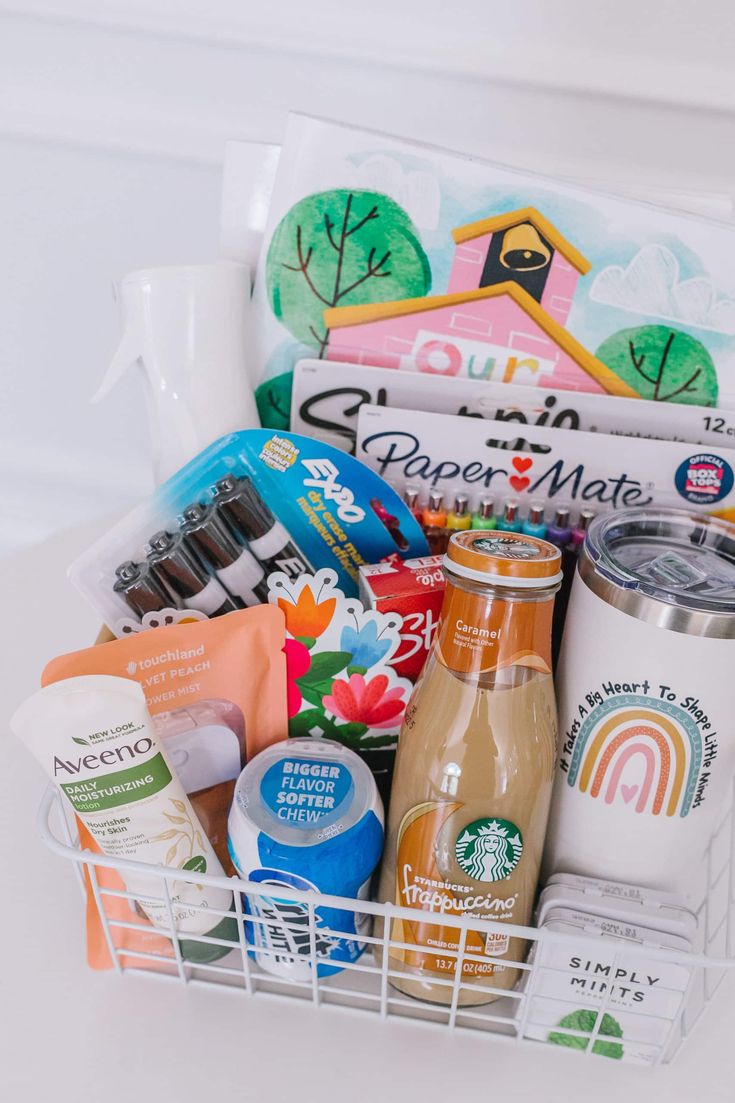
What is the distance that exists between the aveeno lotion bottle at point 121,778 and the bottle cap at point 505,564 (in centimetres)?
18

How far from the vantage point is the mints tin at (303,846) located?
0.41 meters

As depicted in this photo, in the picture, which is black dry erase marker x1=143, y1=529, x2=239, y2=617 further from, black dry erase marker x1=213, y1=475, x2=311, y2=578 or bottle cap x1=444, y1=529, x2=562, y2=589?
bottle cap x1=444, y1=529, x2=562, y2=589

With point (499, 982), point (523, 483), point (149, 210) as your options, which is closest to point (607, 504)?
point (523, 483)

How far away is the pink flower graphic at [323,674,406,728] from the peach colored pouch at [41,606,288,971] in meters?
0.03

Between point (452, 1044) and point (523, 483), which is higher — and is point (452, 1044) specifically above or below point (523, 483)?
below

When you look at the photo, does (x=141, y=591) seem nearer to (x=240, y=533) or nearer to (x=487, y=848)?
(x=240, y=533)

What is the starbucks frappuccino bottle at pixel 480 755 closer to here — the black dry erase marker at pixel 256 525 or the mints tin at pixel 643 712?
the mints tin at pixel 643 712

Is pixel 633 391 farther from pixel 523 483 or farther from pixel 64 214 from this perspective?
pixel 64 214

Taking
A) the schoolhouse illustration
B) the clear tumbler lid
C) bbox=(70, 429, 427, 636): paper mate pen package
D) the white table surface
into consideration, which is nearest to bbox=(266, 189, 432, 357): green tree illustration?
the schoolhouse illustration

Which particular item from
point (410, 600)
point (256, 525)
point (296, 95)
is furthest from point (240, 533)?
point (296, 95)

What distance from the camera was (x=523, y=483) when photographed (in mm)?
555

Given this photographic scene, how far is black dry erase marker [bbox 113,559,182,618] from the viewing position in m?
0.49

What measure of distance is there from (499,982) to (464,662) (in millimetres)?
183

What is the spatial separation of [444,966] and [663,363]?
0.41 meters
